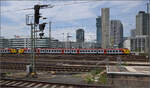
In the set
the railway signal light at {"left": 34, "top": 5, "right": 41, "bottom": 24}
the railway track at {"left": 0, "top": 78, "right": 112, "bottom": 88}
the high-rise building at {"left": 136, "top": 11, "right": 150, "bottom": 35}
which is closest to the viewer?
the high-rise building at {"left": 136, "top": 11, "right": 150, "bottom": 35}

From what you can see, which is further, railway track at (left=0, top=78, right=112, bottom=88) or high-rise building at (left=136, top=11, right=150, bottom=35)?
railway track at (left=0, top=78, right=112, bottom=88)

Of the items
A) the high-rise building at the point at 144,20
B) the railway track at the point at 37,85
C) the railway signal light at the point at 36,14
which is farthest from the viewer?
the railway signal light at the point at 36,14

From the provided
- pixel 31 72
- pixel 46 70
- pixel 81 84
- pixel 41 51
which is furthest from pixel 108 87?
pixel 41 51

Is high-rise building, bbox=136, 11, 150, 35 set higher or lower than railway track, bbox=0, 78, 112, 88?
higher

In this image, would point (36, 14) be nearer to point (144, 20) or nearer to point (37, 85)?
point (37, 85)

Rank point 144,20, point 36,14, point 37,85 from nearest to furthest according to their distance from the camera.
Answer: point 37,85, point 36,14, point 144,20

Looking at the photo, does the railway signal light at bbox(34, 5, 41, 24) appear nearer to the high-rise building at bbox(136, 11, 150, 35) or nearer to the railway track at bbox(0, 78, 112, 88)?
the railway track at bbox(0, 78, 112, 88)

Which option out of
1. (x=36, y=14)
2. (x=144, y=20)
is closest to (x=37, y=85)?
(x=36, y=14)

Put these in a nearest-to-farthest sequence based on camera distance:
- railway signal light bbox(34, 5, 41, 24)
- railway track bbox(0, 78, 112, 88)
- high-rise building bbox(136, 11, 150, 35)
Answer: high-rise building bbox(136, 11, 150, 35)
railway track bbox(0, 78, 112, 88)
railway signal light bbox(34, 5, 41, 24)

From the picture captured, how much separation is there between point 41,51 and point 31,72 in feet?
97.2

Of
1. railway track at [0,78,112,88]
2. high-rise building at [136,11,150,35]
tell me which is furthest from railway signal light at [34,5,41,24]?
high-rise building at [136,11,150,35]

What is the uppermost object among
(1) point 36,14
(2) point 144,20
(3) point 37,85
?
(1) point 36,14

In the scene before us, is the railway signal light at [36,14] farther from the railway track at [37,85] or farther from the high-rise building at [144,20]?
the high-rise building at [144,20]

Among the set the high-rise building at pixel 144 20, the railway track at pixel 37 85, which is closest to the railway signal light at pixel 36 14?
the railway track at pixel 37 85
